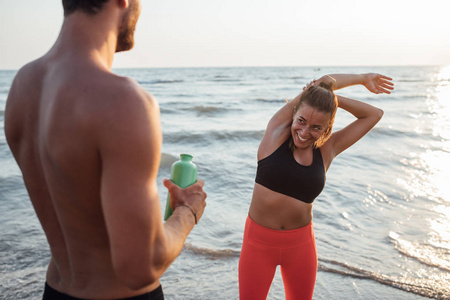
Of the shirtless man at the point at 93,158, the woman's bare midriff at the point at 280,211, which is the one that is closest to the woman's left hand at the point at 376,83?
the woman's bare midriff at the point at 280,211

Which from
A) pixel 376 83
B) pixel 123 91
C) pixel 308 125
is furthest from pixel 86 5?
pixel 376 83

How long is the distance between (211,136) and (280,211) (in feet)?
34.0

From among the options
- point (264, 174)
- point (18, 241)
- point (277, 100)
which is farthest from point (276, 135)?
point (277, 100)

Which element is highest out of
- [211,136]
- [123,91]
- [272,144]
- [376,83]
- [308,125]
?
[123,91]

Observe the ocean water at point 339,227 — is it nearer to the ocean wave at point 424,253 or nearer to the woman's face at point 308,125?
the ocean wave at point 424,253

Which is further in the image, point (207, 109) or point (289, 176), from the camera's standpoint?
point (207, 109)

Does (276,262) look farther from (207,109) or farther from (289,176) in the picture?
(207,109)

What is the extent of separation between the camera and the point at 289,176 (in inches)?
136

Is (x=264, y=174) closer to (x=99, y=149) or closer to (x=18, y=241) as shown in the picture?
(x=99, y=149)

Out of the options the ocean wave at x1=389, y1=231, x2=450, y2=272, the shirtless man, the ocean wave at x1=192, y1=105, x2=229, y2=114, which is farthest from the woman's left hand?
the ocean wave at x1=192, y1=105, x2=229, y2=114

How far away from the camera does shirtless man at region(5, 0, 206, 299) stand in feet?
4.33

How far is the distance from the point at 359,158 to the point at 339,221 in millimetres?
4511

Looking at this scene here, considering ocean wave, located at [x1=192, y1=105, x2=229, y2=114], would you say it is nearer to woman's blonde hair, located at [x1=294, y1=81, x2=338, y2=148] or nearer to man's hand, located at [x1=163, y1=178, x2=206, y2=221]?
woman's blonde hair, located at [x1=294, y1=81, x2=338, y2=148]

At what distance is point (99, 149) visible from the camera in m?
1.34
